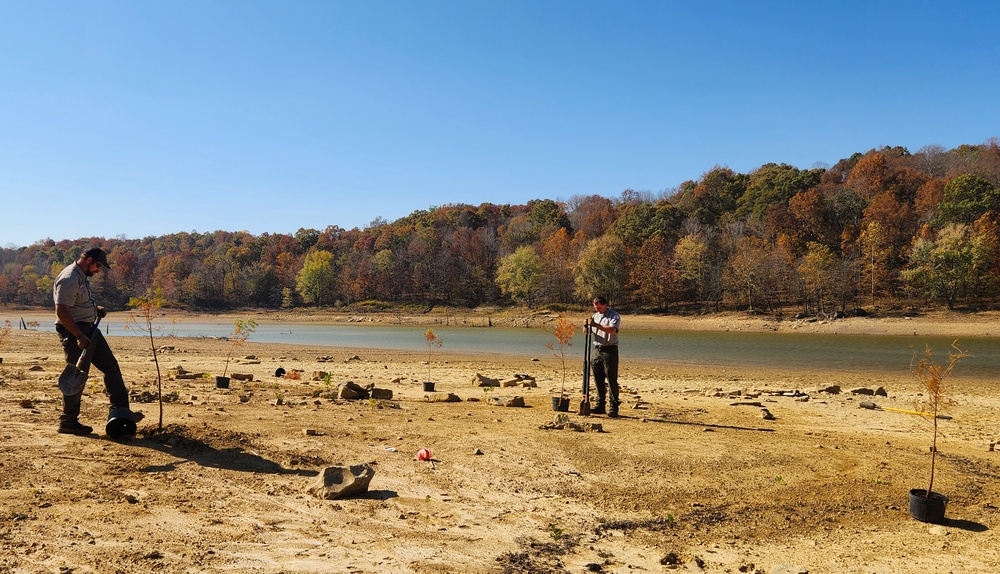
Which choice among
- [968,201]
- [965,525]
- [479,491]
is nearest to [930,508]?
[965,525]

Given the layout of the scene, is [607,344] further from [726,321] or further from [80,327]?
[726,321]

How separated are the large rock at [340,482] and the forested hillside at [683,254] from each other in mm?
62043

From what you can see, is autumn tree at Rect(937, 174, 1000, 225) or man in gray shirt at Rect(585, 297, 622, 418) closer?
man in gray shirt at Rect(585, 297, 622, 418)

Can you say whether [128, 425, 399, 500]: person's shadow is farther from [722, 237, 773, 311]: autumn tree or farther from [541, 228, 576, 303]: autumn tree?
[541, 228, 576, 303]: autumn tree

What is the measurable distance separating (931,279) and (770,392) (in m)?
54.9

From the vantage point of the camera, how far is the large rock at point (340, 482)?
218 inches

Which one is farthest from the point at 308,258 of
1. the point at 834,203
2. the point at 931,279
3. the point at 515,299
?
the point at 931,279

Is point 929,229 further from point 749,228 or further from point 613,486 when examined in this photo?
point 613,486

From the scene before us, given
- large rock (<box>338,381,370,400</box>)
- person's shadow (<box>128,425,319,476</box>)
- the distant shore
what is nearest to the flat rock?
large rock (<box>338,381,370,400</box>)

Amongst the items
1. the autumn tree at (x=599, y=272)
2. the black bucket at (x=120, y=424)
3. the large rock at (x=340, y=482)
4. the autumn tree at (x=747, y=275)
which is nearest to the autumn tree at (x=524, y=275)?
the autumn tree at (x=599, y=272)

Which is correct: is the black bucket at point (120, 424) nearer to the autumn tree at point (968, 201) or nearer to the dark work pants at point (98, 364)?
the dark work pants at point (98, 364)

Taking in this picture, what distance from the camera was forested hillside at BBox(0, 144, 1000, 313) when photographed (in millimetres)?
64000

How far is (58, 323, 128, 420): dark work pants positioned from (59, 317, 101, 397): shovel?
2.4 inches

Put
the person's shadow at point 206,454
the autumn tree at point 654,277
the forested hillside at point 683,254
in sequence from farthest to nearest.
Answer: the autumn tree at point 654,277 → the forested hillside at point 683,254 → the person's shadow at point 206,454
